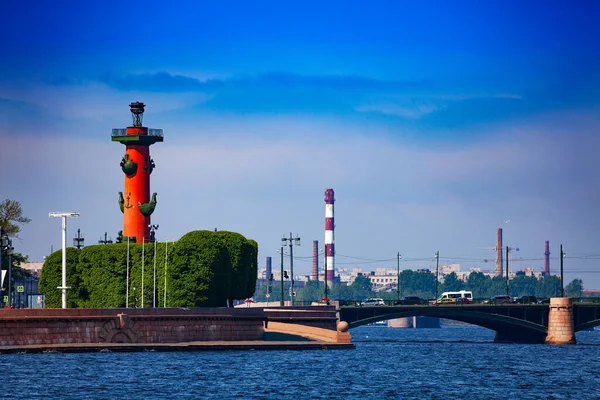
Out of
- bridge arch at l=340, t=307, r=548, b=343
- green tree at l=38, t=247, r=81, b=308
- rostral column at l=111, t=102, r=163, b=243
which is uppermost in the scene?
rostral column at l=111, t=102, r=163, b=243

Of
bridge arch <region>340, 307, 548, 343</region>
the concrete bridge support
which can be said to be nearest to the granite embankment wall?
bridge arch <region>340, 307, 548, 343</region>

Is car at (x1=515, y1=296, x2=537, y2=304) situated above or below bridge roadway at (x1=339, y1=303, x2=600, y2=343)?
above

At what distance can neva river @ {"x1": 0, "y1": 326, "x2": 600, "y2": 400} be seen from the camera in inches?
2758

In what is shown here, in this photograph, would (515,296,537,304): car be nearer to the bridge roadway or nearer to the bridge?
the bridge roadway

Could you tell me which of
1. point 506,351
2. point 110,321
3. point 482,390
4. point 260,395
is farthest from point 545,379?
point 506,351

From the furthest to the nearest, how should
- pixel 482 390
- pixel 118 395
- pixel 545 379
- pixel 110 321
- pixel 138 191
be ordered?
pixel 138 191
pixel 110 321
pixel 545 379
pixel 482 390
pixel 118 395

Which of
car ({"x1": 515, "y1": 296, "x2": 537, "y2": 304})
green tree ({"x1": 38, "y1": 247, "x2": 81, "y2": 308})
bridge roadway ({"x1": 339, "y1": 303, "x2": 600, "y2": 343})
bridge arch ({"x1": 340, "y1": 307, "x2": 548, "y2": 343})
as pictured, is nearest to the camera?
green tree ({"x1": 38, "y1": 247, "x2": 81, "y2": 308})

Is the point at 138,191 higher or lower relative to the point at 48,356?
higher

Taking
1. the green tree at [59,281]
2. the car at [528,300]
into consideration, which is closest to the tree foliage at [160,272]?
the green tree at [59,281]

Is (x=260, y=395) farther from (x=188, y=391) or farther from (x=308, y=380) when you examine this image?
(x=308, y=380)

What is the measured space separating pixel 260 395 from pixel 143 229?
48.9m

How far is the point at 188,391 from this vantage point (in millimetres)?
70125

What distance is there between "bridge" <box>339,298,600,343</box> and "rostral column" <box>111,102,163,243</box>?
28.8 meters

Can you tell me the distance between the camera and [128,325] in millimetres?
93625
